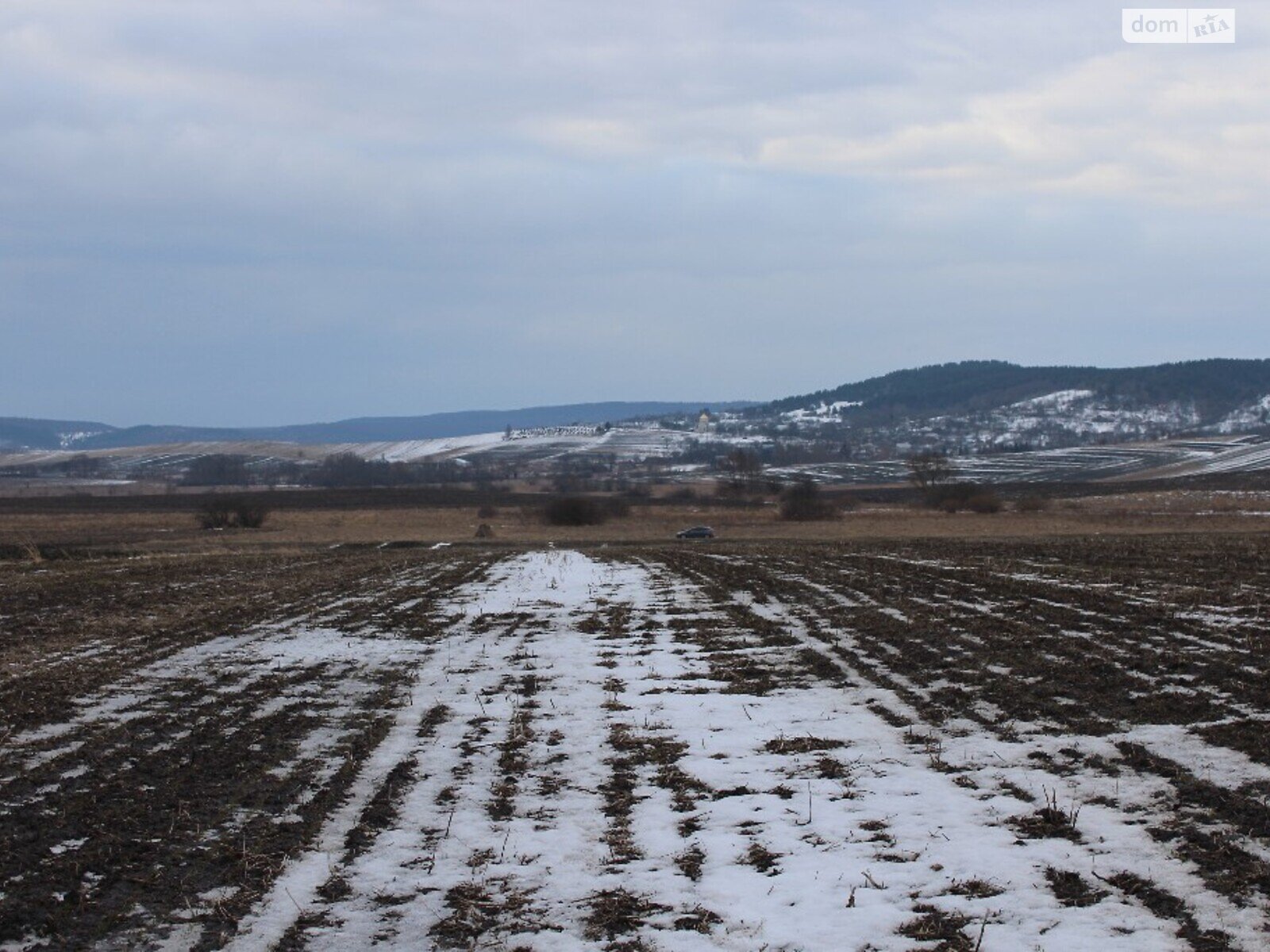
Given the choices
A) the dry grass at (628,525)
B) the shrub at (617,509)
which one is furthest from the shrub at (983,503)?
the shrub at (617,509)

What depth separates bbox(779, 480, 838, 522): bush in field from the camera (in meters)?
73.7

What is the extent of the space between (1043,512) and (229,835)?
69.2 metres

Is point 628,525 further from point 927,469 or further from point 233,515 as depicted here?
point 927,469

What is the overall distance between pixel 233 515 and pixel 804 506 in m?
34.5

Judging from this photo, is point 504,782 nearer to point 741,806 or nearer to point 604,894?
point 741,806

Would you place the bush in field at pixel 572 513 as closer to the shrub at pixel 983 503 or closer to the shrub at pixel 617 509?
the shrub at pixel 617 509

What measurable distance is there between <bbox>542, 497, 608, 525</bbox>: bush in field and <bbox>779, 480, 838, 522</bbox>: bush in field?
1169 centimetres

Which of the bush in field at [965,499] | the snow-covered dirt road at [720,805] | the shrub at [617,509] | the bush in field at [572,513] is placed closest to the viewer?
the snow-covered dirt road at [720,805]

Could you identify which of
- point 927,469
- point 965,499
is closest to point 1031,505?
point 965,499

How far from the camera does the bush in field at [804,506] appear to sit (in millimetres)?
73688

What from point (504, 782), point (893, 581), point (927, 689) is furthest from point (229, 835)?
point (893, 581)

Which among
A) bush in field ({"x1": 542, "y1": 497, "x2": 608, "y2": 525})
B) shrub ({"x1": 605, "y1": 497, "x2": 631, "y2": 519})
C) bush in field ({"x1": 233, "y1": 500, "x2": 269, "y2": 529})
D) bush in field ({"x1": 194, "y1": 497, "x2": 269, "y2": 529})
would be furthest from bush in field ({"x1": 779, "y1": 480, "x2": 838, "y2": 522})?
bush in field ({"x1": 194, "y1": 497, "x2": 269, "y2": 529})

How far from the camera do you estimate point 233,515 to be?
7069 cm

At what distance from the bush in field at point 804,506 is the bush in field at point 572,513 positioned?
1169 centimetres
